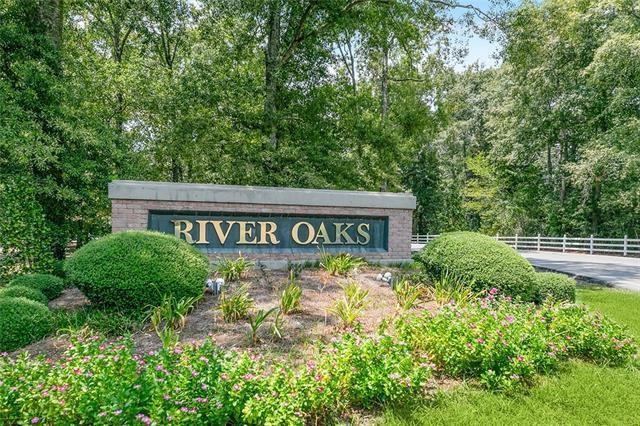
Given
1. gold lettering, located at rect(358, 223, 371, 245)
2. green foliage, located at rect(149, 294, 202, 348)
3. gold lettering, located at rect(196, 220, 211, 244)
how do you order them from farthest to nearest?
1. gold lettering, located at rect(358, 223, 371, 245)
2. gold lettering, located at rect(196, 220, 211, 244)
3. green foliage, located at rect(149, 294, 202, 348)

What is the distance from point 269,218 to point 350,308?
170 inches

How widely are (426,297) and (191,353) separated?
4422 millimetres

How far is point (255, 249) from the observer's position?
362 inches

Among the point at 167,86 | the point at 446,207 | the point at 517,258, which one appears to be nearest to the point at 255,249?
the point at 517,258

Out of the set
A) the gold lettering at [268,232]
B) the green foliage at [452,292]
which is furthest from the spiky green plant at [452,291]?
the gold lettering at [268,232]

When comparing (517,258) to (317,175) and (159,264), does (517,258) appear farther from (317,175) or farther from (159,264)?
(317,175)

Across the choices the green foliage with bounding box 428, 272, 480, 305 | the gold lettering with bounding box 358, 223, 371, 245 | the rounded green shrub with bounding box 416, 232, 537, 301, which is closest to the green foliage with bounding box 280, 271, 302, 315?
the green foliage with bounding box 428, 272, 480, 305

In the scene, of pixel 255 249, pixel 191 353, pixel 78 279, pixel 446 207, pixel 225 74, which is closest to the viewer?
pixel 191 353

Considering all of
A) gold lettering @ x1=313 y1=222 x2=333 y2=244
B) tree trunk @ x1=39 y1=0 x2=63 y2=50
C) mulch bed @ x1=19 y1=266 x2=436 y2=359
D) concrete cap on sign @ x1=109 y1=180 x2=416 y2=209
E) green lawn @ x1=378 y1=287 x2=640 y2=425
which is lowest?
green lawn @ x1=378 y1=287 x2=640 y2=425

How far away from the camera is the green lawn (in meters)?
3.44

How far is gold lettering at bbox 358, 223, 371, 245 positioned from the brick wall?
30cm

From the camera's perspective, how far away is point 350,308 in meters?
5.50

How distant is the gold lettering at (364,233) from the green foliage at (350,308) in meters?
3.83

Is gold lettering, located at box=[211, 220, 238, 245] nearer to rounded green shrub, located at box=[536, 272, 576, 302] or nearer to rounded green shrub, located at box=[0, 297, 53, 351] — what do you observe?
rounded green shrub, located at box=[0, 297, 53, 351]
